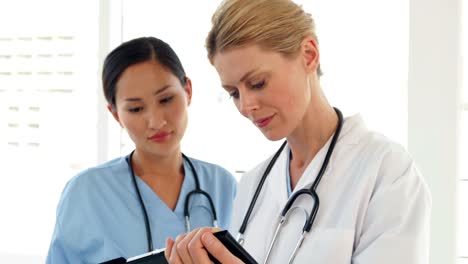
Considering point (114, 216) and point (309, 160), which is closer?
point (309, 160)

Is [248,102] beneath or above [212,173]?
above

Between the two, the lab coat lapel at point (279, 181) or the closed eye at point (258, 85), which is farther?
the lab coat lapel at point (279, 181)

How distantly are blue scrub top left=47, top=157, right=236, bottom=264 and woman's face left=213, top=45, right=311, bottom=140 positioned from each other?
53cm

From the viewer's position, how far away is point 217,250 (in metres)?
0.96

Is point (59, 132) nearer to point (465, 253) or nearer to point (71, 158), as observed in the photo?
point (71, 158)

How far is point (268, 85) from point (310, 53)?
12 cm

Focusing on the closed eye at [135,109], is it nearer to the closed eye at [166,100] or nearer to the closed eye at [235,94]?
the closed eye at [166,100]

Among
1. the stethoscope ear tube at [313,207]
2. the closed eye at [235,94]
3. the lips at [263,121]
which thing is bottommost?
the stethoscope ear tube at [313,207]

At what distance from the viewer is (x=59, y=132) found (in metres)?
2.49

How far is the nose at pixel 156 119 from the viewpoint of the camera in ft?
4.81

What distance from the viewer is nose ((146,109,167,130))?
1.47 m

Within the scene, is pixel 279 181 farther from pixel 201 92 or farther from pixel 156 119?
pixel 201 92

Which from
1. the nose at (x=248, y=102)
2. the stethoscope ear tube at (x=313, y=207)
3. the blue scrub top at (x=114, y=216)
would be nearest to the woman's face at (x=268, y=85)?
the nose at (x=248, y=102)

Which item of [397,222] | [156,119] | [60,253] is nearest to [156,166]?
[156,119]
